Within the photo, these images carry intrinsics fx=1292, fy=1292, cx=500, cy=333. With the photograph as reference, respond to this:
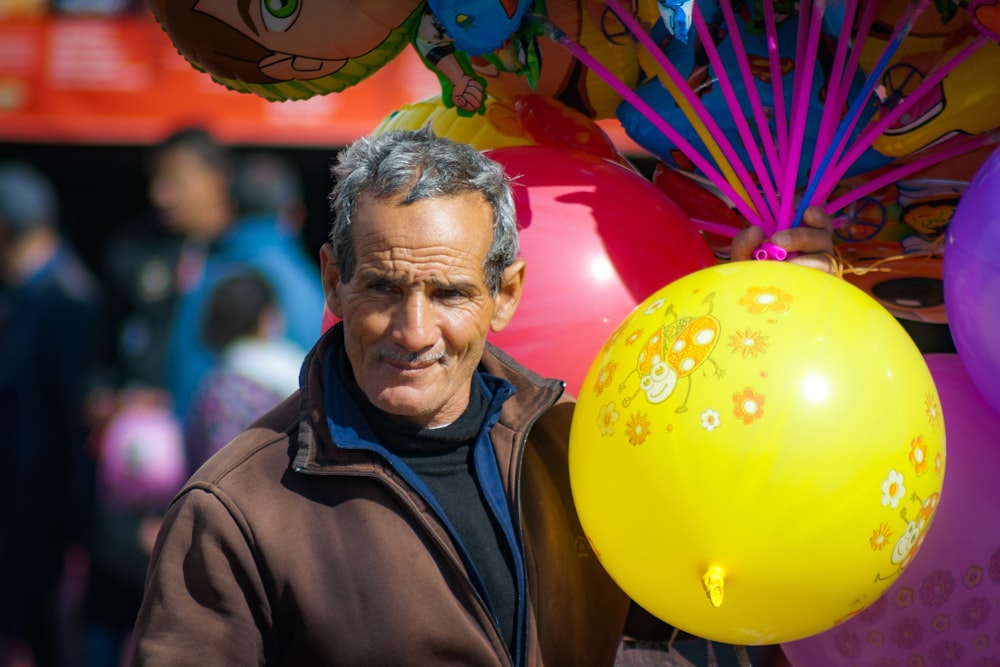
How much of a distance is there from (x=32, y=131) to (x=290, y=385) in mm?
2555

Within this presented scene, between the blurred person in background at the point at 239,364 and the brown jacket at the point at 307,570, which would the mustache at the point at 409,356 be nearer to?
the brown jacket at the point at 307,570

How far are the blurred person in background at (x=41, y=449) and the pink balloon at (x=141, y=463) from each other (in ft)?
0.89

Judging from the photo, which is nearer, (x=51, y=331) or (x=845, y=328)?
(x=845, y=328)

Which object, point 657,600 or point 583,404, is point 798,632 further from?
point 583,404

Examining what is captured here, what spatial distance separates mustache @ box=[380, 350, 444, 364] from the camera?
205 cm

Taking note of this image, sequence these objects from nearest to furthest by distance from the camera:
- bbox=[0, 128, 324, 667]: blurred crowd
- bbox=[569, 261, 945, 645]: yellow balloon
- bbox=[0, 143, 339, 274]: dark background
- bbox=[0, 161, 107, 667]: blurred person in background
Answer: bbox=[569, 261, 945, 645]: yellow balloon < bbox=[0, 128, 324, 667]: blurred crowd < bbox=[0, 161, 107, 667]: blurred person in background < bbox=[0, 143, 339, 274]: dark background

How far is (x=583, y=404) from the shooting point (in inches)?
81.5

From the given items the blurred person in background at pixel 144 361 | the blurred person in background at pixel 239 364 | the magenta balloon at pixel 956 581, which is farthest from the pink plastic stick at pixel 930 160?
the blurred person in background at pixel 144 361

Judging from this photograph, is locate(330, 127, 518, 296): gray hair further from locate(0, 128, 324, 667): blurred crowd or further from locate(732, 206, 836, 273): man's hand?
locate(0, 128, 324, 667): blurred crowd

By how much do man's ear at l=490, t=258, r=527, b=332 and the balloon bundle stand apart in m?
0.51

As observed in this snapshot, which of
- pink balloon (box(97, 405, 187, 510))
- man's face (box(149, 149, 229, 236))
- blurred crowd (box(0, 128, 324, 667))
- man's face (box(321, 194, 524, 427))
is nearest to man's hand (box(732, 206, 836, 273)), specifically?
man's face (box(321, 194, 524, 427))

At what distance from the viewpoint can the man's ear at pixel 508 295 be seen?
2.22 m

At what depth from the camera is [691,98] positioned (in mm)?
2541

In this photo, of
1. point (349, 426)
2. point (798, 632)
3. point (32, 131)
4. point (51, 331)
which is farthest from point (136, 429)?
point (798, 632)
